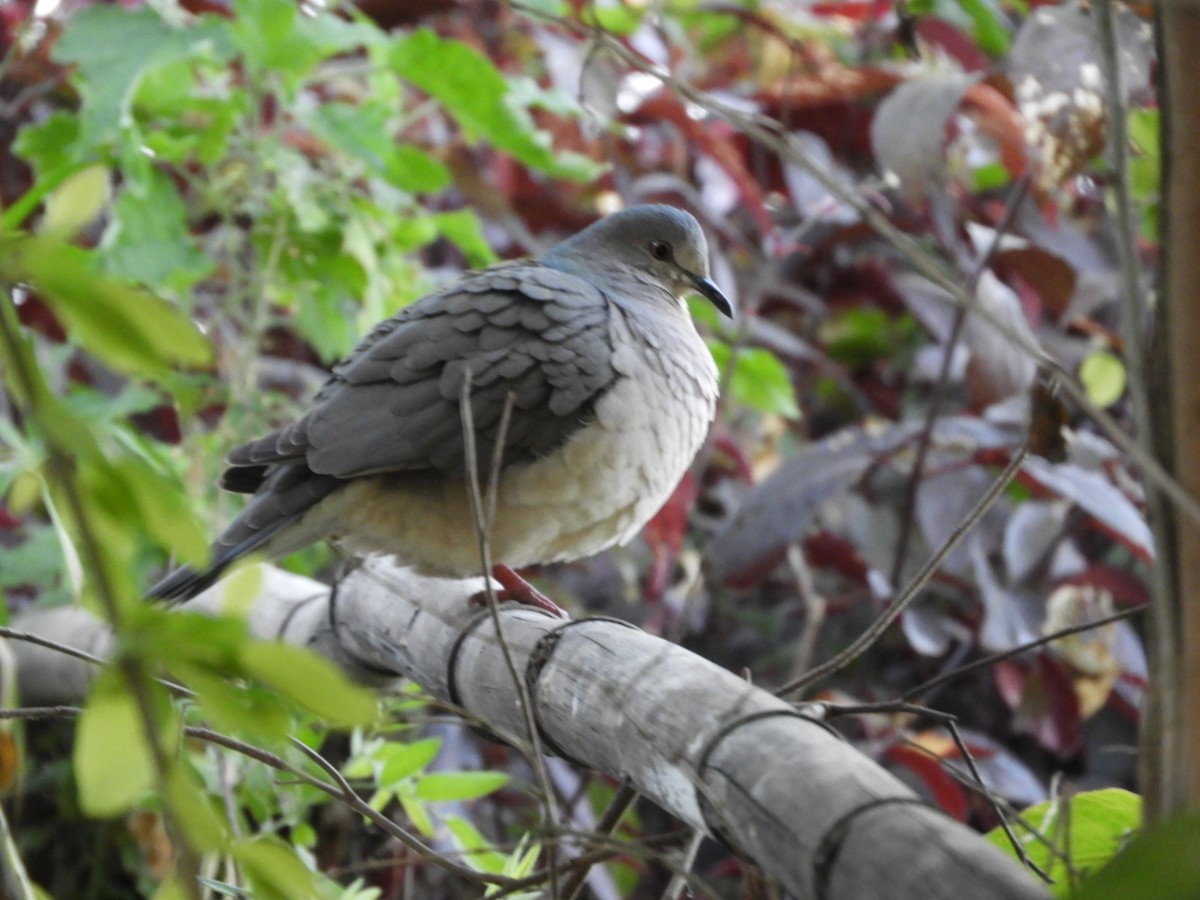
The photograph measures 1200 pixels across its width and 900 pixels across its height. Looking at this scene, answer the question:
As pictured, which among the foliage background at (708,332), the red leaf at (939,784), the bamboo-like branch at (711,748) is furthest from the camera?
the red leaf at (939,784)

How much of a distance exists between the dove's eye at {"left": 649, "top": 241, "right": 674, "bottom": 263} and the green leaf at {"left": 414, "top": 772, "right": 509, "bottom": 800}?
1.34 meters

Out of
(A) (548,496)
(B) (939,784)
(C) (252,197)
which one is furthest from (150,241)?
(B) (939,784)

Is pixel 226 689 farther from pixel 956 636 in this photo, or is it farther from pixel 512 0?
pixel 956 636

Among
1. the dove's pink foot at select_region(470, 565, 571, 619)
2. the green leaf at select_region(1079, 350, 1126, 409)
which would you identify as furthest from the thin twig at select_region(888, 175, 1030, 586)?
the dove's pink foot at select_region(470, 565, 571, 619)

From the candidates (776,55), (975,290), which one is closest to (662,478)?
(975,290)

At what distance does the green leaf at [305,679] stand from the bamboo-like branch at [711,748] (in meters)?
0.36

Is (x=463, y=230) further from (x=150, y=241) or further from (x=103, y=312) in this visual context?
(x=103, y=312)

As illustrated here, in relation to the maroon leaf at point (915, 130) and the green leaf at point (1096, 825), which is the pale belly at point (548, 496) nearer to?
the maroon leaf at point (915, 130)

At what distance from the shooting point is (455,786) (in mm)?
1719

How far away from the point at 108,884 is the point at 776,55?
2988 mm

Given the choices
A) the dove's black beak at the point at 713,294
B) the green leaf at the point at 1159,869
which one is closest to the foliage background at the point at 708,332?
the dove's black beak at the point at 713,294

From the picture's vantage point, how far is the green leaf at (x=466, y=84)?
252 centimetres

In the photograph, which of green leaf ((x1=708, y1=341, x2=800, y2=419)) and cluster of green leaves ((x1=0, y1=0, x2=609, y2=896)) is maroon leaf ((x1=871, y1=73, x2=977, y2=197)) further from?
cluster of green leaves ((x1=0, y1=0, x2=609, y2=896))

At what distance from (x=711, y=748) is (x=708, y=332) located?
2.48 m
